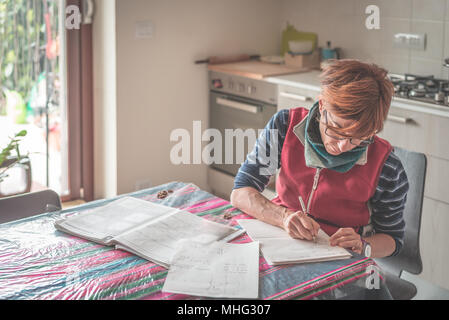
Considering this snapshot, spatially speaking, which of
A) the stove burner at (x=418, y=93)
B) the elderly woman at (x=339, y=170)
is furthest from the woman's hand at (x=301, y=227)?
the stove burner at (x=418, y=93)

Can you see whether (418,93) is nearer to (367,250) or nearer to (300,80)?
(300,80)

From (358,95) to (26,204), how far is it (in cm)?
112

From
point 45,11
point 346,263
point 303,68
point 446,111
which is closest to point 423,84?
point 446,111

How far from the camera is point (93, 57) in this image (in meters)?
3.64

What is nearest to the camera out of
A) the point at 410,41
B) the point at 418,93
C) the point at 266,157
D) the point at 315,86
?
the point at 266,157

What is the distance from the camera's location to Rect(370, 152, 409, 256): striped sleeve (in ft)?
5.65

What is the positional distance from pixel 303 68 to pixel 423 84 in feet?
2.81

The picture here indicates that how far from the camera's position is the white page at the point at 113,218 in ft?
5.25

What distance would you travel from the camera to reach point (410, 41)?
329cm

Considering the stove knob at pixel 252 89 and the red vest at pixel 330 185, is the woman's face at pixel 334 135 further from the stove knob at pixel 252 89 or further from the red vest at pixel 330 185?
the stove knob at pixel 252 89

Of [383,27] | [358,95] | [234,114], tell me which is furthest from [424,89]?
[358,95]

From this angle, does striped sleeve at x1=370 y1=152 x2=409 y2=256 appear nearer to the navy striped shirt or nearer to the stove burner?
the navy striped shirt

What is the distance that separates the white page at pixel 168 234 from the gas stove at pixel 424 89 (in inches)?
60.6
